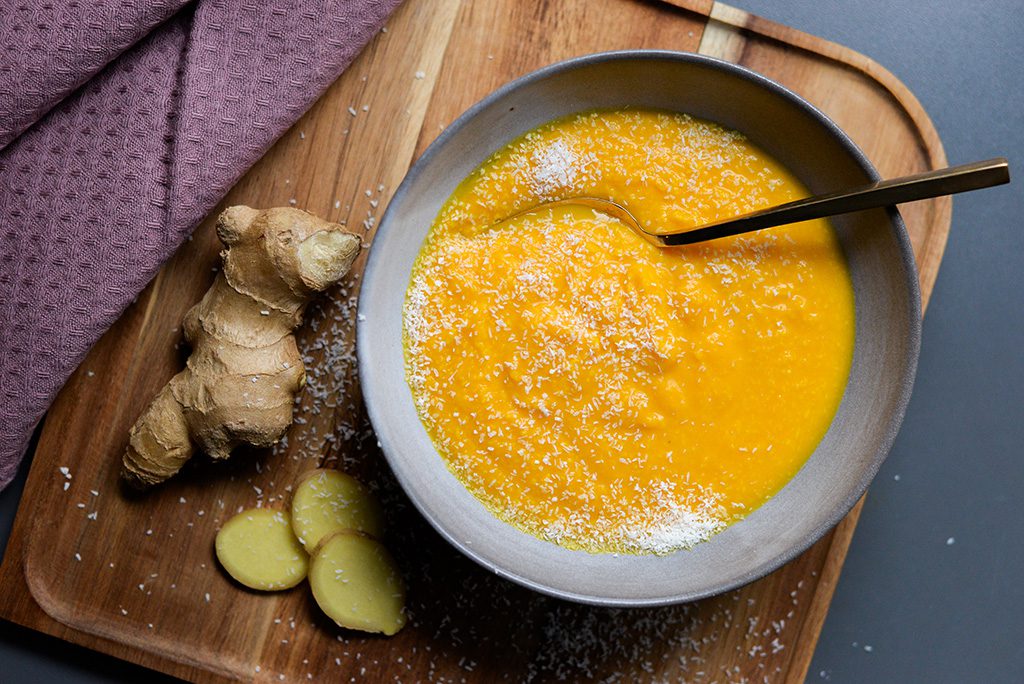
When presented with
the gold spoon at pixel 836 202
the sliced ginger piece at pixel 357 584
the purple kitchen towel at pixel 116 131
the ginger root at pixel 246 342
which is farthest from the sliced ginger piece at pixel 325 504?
the gold spoon at pixel 836 202

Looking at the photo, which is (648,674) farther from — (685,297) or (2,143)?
(2,143)

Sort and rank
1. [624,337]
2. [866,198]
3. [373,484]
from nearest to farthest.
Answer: [866,198] < [624,337] < [373,484]

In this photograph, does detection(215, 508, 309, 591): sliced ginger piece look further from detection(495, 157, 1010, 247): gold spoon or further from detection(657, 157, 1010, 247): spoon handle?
detection(657, 157, 1010, 247): spoon handle

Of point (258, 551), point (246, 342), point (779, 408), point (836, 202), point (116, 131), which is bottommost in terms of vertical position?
point (258, 551)

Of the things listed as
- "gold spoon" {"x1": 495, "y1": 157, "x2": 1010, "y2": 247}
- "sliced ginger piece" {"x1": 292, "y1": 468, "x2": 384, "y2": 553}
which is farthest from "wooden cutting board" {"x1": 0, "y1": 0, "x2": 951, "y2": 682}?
"gold spoon" {"x1": 495, "y1": 157, "x2": 1010, "y2": 247}

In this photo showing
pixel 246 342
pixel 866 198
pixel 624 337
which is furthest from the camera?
pixel 246 342

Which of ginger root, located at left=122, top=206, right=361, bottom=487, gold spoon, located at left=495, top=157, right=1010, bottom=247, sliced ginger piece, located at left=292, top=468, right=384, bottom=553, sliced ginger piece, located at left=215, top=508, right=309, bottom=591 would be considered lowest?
sliced ginger piece, located at left=215, top=508, right=309, bottom=591

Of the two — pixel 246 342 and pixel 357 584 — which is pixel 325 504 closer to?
pixel 357 584

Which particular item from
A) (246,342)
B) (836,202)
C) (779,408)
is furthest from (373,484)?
(836,202)
